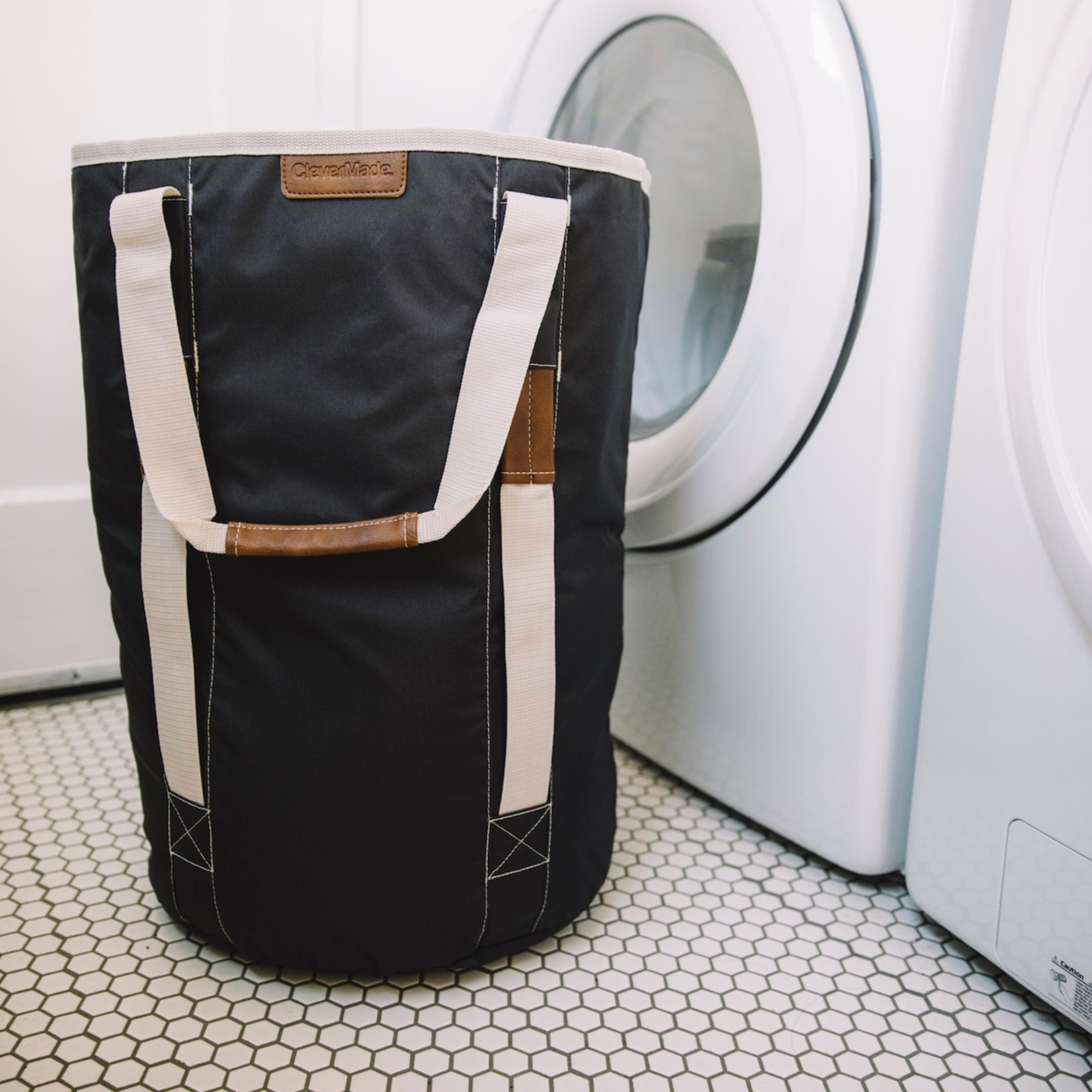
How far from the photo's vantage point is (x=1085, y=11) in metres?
0.53

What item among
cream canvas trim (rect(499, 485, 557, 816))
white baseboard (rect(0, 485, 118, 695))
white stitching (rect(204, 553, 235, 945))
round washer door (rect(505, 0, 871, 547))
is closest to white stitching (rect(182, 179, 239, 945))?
white stitching (rect(204, 553, 235, 945))

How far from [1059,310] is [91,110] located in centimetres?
95

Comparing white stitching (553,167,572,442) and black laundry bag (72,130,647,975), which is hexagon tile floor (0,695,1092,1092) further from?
white stitching (553,167,572,442)

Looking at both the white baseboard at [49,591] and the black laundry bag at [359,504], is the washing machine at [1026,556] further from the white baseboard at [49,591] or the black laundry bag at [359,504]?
the white baseboard at [49,591]

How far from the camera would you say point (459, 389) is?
21.5 inches

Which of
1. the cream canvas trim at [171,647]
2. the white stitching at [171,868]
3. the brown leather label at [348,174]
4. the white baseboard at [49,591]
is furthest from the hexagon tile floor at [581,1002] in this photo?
the brown leather label at [348,174]

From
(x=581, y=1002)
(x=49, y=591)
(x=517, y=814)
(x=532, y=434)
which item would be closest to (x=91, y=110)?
(x=49, y=591)

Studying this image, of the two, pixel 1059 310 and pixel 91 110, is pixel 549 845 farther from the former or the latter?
pixel 91 110

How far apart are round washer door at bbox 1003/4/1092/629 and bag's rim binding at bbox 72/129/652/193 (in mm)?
264

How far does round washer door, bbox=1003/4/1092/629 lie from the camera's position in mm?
543

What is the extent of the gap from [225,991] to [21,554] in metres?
0.62

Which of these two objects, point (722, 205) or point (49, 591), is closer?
point (722, 205)

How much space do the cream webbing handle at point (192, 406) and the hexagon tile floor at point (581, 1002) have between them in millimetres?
318

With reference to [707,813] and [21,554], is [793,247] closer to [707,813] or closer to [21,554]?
[707,813]
